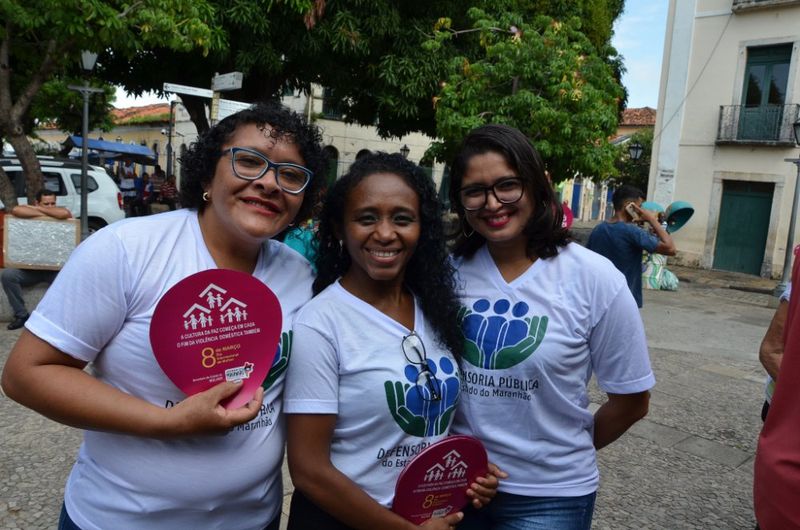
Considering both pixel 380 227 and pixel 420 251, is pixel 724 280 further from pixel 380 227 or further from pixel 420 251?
pixel 380 227

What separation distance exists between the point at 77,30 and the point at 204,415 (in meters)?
6.95

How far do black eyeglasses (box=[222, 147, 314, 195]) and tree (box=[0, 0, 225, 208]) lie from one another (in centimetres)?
627

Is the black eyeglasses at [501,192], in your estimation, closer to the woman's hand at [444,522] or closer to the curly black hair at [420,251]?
the curly black hair at [420,251]

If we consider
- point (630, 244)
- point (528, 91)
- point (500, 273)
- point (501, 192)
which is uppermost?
point (528, 91)

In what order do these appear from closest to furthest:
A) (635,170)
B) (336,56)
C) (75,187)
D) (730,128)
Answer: (336,56) → (75,187) → (730,128) → (635,170)

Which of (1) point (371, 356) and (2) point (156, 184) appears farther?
(2) point (156, 184)

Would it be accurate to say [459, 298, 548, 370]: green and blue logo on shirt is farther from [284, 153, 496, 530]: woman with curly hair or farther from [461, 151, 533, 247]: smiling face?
[461, 151, 533, 247]: smiling face

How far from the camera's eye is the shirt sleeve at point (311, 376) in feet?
4.98

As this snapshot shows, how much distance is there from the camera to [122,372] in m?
1.40

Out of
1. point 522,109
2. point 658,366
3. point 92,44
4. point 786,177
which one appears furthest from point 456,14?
point 786,177

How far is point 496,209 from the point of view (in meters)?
1.82

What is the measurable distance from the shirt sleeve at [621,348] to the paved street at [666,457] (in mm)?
1844

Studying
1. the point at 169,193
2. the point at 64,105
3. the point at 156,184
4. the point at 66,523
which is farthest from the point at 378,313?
the point at 156,184

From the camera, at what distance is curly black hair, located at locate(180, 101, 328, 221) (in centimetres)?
162
